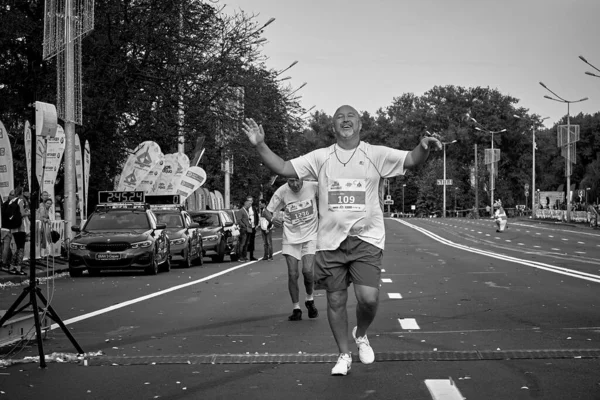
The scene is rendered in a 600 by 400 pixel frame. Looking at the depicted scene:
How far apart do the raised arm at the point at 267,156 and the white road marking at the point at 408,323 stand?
11.9 ft

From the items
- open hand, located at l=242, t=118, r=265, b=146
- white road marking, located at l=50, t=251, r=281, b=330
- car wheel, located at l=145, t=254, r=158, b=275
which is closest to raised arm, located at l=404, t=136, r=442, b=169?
open hand, located at l=242, t=118, r=265, b=146

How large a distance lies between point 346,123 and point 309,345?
2577 mm

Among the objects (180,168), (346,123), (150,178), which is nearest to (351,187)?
(346,123)

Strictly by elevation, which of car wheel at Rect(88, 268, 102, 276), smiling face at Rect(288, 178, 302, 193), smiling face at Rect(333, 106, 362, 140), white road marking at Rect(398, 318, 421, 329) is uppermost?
smiling face at Rect(333, 106, 362, 140)

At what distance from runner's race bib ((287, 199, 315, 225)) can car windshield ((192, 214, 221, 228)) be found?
18.3m

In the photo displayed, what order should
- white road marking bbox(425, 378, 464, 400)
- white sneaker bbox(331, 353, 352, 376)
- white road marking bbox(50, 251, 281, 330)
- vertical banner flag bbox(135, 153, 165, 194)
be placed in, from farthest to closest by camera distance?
vertical banner flag bbox(135, 153, 165, 194) → white road marking bbox(50, 251, 281, 330) → white sneaker bbox(331, 353, 352, 376) → white road marking bbox(425, 378, 464, 400)

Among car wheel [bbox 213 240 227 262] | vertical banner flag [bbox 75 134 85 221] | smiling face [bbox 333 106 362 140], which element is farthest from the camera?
car wheel [bbox 213 240 227 262]

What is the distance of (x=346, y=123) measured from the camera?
26.2 ft

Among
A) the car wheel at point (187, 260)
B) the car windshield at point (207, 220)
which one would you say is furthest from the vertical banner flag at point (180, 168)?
the car wheel at point (187, 260)

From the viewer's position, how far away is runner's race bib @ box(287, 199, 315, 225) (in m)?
12.3

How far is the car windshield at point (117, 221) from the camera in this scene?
78.6ft

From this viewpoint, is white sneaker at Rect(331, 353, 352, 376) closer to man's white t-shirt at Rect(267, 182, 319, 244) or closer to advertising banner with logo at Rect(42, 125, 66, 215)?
man's white t-shirt at Rect(267, 182, 319, 244)

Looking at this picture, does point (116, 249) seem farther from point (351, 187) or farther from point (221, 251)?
point (351, 187)

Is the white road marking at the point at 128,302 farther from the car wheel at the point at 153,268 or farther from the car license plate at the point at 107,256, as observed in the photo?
the car license plate at the point at 107,256
